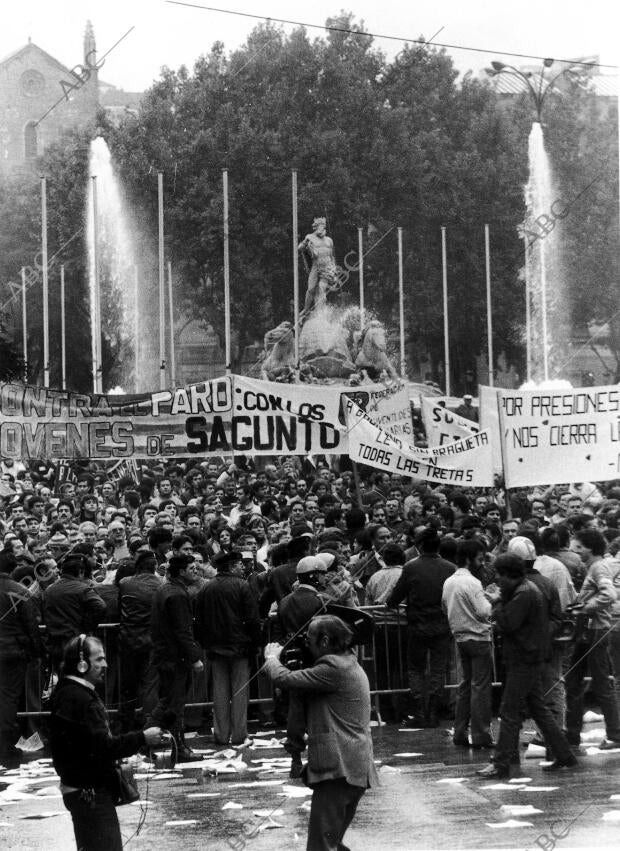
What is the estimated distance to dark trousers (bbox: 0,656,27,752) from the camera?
509 inches

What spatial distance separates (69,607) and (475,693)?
3163 mm

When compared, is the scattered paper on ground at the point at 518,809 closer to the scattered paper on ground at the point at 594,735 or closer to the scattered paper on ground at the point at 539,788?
the scattered paper on ground at the point at 539,788

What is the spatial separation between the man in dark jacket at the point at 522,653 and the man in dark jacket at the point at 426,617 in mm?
2228

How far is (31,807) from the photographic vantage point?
10.5 metres

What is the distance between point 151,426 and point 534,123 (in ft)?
155

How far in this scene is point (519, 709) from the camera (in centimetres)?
1101

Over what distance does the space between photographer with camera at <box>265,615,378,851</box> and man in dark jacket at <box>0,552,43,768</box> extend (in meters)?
→ 5.11

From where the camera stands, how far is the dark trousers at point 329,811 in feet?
25.6

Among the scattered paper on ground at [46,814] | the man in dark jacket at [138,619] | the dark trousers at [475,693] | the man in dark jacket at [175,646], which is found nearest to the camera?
the scattered paper on ground at [46,814]

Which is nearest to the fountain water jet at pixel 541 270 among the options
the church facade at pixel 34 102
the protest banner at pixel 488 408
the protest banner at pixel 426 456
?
the church facade at pixel 34 102

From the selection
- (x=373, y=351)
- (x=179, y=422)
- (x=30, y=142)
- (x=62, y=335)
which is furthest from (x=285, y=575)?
(x=30, y=142)

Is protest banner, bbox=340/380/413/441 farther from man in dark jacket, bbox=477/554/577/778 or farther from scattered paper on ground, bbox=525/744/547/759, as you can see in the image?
man in dark jacket, bbox=477/554/577/778

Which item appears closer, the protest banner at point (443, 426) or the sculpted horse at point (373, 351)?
the protest banner at point (443, 426)

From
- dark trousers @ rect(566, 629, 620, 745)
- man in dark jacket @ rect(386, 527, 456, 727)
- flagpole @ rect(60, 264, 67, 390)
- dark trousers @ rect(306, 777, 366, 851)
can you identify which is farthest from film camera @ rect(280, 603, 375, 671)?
flagpole @ rect(60, 264, 67, 390)
